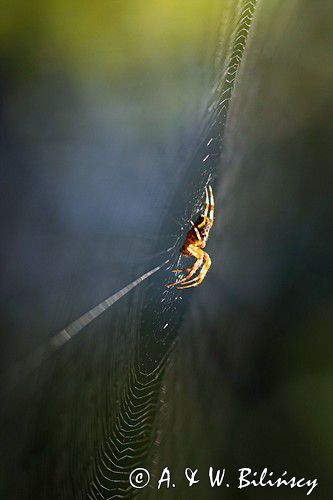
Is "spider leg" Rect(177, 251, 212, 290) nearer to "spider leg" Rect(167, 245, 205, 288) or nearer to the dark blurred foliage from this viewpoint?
"spider leg" Rect(167, 245, 205, 288)

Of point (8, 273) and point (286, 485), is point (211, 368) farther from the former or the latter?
point (8, 273)

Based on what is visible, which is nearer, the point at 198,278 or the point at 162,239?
the point at 162,239

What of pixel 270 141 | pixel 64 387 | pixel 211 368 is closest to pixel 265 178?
pixel 270 141

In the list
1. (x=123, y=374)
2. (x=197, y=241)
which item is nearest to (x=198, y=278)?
(x=197, y=241)

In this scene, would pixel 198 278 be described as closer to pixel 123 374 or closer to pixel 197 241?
pixel 197 241

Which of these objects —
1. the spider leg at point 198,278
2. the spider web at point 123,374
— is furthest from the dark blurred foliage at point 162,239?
the spider leg at point 198,278

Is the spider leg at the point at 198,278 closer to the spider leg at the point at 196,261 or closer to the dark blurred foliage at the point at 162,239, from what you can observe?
the spider leg at the point at 196,261

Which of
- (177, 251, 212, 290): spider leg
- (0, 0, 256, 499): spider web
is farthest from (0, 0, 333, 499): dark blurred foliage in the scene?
(177, 251, 212, 290): spider leg

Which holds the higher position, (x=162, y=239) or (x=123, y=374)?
(x=162, y=239)
